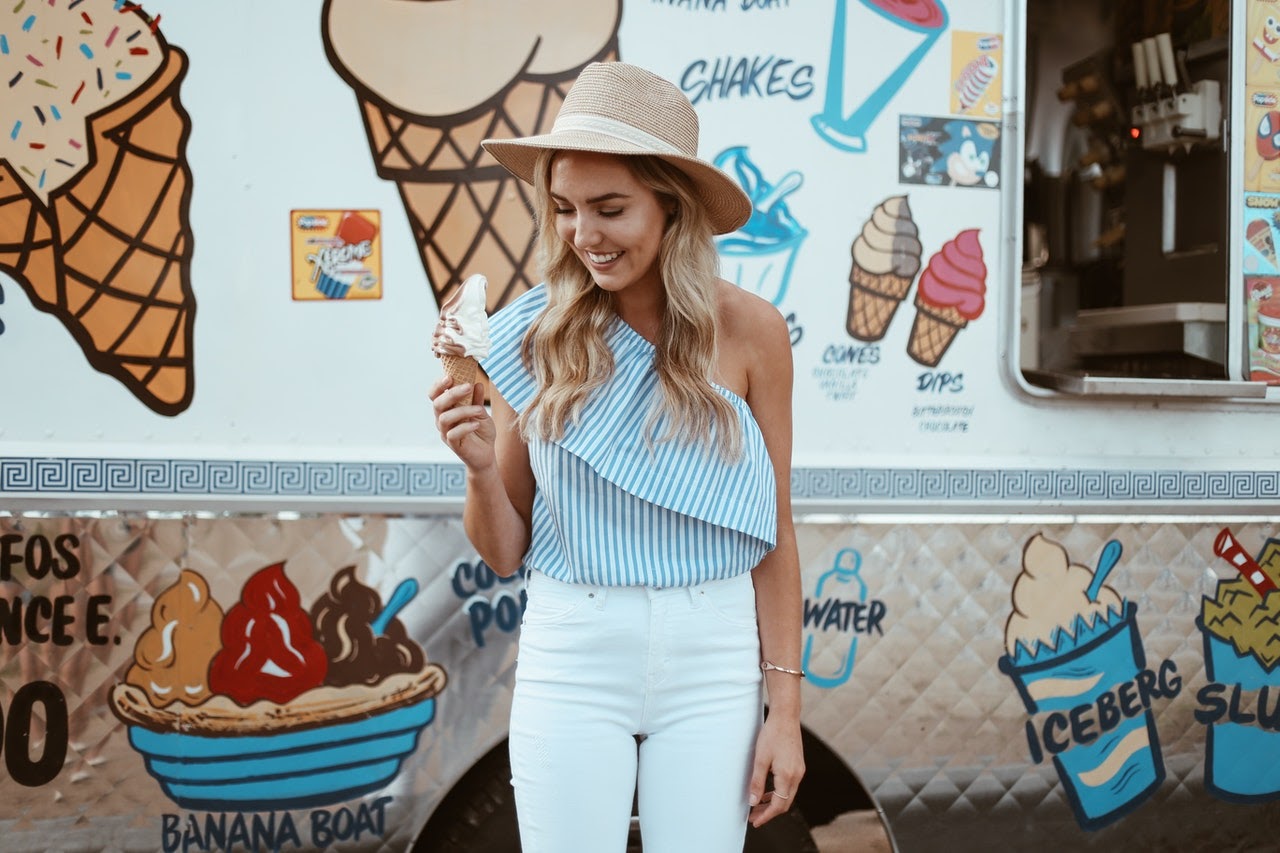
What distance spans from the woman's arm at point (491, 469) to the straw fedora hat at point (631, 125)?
384 millimetres

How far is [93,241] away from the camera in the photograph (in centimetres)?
243

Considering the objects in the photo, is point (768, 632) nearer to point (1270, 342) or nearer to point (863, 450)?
point (863, 450)

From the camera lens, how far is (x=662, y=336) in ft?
5.49

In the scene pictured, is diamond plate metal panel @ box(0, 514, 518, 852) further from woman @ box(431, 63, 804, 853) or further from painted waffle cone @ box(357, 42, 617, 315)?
woman @ box(431, 63, 804, 853)

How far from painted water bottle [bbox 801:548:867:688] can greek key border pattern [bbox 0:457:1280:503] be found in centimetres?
18

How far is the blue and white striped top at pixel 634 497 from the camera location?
158 cm

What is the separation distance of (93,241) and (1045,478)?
238 centimetres

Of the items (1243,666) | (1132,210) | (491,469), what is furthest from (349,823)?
(1132,210)

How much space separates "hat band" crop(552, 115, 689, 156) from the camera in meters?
1.56

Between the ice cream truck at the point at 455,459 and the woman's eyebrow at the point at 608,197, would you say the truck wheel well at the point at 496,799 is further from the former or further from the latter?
the woman's eyebrow at the point at 608,197

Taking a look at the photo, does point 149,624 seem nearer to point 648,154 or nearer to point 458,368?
point 458,368

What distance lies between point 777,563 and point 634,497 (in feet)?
0.94

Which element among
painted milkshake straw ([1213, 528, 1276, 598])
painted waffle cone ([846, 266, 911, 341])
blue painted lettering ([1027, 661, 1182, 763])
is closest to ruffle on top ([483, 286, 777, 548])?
painted waffle cone ([846, 266, 911, 341])

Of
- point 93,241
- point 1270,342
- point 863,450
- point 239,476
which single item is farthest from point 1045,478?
point 93,241
